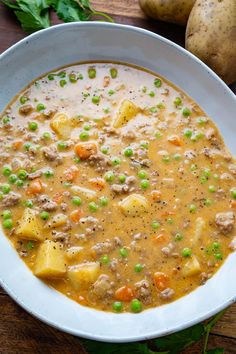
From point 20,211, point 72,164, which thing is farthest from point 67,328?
point 72,164

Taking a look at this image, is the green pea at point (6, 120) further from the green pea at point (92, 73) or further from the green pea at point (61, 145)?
the green pea at point (92, 73)

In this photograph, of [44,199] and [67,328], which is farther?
[44,199]

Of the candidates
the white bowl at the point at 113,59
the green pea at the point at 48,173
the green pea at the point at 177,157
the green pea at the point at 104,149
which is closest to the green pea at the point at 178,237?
the white bowl at the point at 113,59

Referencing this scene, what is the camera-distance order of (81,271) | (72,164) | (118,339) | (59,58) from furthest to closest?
(59,58) < (72,164) < (81,271) < (118,339)

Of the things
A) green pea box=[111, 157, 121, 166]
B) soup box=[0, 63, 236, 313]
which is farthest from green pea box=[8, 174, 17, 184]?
green pea box=[111, 157, 121, 166]

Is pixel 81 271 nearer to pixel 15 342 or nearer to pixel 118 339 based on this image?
pixel 118 339

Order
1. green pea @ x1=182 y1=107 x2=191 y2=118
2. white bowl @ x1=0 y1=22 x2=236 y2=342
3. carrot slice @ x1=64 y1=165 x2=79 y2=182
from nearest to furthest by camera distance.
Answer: white bowl @ x1=0 y1=22 x2=236 y2=342 → carrot slice @ x1=64 y1=165 x2=79 y2=182 → green pea @ x1=182 y1=107 x2=191 y2=118

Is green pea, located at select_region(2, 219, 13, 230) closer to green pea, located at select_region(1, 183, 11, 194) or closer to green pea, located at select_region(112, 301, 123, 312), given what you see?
green pea, located at select_region(1, 183, 11, 194)

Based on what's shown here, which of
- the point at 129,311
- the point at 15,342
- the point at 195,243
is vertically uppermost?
the point at 195,243
